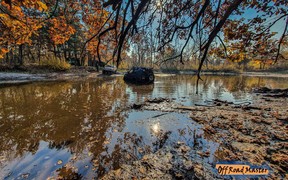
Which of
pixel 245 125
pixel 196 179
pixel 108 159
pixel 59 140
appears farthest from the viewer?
pixel 245 125

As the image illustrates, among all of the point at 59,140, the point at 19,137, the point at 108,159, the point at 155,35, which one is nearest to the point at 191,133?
the point at 108,159

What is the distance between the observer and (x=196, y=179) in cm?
207

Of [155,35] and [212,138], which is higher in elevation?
[155,35]

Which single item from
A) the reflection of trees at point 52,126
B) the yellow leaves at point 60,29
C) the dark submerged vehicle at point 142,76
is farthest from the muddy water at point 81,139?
the dark submerged vehicle at point 142,76

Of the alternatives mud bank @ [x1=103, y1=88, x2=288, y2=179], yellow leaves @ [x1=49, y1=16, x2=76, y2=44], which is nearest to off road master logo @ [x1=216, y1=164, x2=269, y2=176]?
mud bank @ [x1=103, y1=88, x2=288, y2=179]

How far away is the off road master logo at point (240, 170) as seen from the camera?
2.21m

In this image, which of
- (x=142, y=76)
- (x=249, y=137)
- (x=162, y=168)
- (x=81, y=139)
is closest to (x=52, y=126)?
(x=81, y=139)

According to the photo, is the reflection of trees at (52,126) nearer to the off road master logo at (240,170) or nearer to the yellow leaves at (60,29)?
the off road master logo at (240,170)

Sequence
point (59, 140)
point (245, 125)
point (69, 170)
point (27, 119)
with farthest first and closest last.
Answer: point (27, 119) → point (245, 125) → point (59, 140) → point (69, 170)

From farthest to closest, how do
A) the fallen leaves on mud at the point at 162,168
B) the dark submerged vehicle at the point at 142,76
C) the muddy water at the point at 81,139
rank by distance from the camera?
the dark submerged vehicle at the point at 142,76 < the muddy water at the point at 81,139 < the fallen leaves on mud at the point at 162,168

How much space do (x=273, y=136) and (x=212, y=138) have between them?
147 cm

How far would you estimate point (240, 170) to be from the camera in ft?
7.52

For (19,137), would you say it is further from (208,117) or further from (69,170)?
(208,117)

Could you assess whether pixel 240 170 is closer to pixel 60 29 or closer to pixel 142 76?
pixel 60 29
